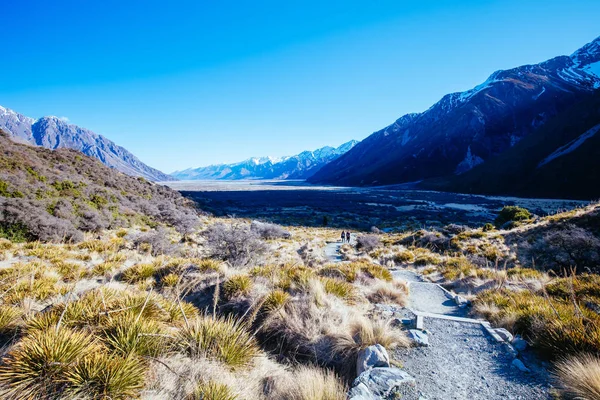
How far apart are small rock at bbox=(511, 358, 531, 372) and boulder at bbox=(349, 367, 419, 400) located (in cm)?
180

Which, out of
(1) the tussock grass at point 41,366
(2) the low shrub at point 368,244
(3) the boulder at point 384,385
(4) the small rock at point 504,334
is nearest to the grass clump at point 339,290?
(3) the boulder at point 384,385

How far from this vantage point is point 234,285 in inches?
248

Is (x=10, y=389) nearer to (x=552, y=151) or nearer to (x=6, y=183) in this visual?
(x=6, y=183)

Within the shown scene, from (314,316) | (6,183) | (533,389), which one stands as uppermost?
(6,183)

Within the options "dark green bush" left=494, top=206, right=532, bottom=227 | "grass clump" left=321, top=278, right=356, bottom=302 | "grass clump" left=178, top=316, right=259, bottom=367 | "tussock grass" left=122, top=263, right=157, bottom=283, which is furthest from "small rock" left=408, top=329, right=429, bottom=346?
"dark green bush" left=494, top=206, right=532, bottom=227

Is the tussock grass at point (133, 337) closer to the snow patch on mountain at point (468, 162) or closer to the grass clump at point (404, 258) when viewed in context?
the grass clump at point (404, 258)

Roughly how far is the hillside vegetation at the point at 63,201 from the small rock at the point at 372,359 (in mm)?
9905

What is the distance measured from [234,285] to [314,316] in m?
2.24

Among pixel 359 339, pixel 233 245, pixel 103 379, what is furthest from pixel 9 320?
pixel 233 245

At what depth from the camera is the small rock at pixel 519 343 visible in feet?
14.6

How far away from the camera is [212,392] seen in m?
2.79

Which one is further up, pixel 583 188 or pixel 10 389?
pixel 10 389

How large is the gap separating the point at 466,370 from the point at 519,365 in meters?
0.78

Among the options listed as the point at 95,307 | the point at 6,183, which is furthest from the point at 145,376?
the point at 6,183
